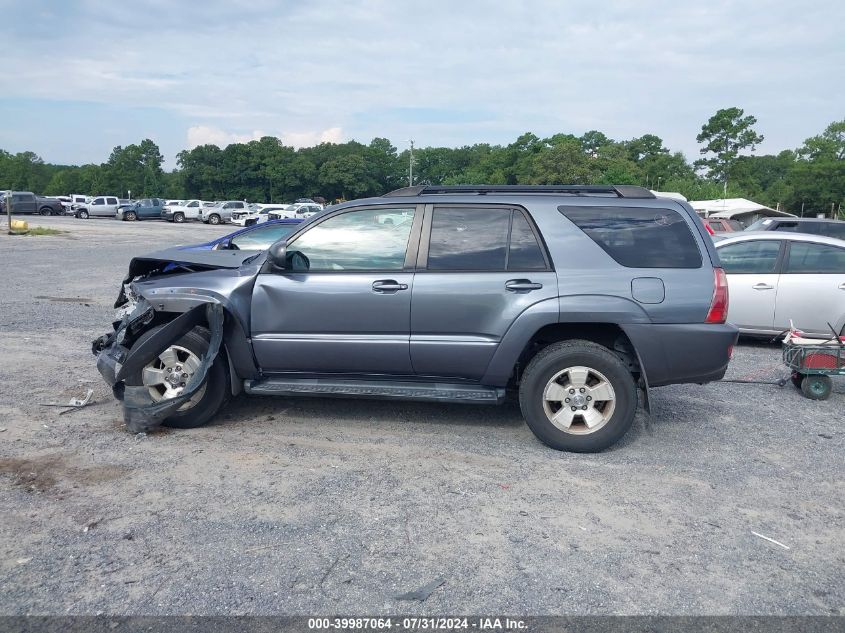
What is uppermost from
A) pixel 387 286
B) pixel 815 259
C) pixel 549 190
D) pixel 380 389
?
pixel 549 190

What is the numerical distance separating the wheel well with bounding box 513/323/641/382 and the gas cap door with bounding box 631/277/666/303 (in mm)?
298

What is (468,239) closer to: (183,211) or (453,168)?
(183,211)

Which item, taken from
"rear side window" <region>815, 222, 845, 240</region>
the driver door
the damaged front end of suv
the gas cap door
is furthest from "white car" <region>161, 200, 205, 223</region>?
the gas cap door

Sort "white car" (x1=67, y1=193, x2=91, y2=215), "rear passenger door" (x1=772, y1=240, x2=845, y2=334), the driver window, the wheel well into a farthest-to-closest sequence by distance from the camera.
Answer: "white car" (x1=67, y1=193, x2=91, y2=215) → "rear passenger door" (x1=772, y1=240, x2=845, y2=334) → the driver window → the wheel well

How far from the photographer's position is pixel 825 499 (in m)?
4.30

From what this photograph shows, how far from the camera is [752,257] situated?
8.74 metres

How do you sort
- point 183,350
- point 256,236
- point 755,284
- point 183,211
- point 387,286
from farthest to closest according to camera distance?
point 183,211
point 256,236
point 755,284
point 183,350
point 387,286

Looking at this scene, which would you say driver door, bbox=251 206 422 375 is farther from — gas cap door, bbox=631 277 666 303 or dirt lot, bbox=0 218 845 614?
gas cap door, bbox=631 277 666 303

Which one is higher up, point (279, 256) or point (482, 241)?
point (482, 241)

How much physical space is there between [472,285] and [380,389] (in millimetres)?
1019

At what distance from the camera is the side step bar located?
5062mm

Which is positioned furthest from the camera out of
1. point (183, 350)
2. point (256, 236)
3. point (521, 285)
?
point (256, 236)

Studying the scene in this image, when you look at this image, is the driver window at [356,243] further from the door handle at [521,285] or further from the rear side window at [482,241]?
the door handle at [521,285]

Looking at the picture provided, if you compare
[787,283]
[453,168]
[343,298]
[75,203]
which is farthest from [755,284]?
[453,168]
